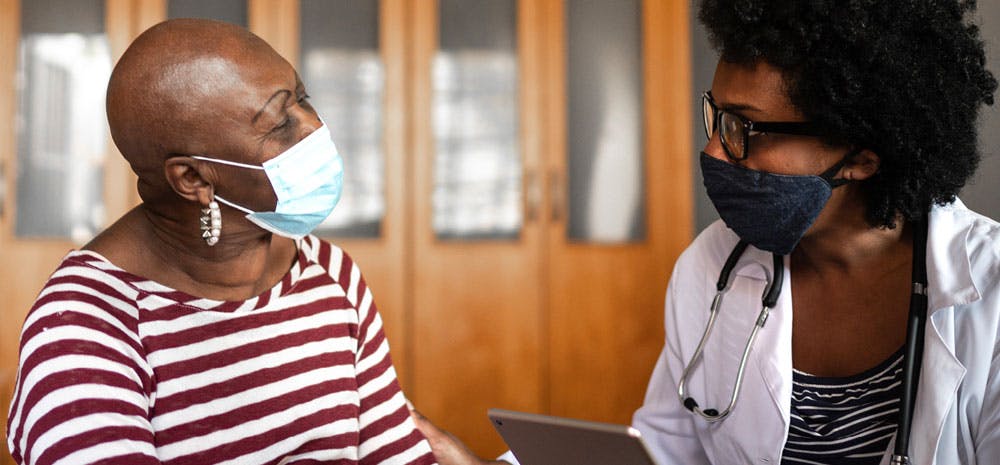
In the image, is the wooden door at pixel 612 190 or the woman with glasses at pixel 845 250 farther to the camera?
the wooden door at pixel 612 190

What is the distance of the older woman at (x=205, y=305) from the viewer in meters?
0.98

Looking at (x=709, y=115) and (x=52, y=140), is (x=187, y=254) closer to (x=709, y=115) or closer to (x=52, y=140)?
(x=709, y=115)

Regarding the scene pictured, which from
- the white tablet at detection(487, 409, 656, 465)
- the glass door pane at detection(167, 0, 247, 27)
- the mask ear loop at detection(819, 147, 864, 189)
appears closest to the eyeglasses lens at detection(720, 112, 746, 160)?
the mask ear loop at detection(819, 147, 864, 189)

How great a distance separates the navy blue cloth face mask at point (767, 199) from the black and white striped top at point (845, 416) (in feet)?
0.71

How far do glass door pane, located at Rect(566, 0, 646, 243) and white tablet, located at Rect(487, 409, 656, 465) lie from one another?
2264mm

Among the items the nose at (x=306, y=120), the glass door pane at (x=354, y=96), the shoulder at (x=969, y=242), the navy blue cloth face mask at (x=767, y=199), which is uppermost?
the glass door pane at (x=354, y=96)

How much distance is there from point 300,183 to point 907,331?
2.89ft

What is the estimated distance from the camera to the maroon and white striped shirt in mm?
963

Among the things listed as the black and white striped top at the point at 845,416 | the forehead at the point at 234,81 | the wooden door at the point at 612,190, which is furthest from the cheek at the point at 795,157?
the wooden door at the point at 612,190

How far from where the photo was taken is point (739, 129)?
126 centimetres

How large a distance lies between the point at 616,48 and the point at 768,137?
2.11 metres

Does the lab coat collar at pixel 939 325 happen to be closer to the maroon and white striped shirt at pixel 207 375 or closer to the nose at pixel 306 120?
the maroon and white striped shirt at pixel 207 375

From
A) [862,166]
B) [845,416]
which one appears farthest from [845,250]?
[845,416]

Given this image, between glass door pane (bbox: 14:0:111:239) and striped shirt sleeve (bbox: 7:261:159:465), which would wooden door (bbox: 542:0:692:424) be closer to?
glass door pane (bbox: 14:0:111:239)
